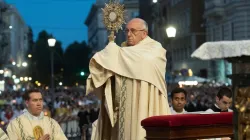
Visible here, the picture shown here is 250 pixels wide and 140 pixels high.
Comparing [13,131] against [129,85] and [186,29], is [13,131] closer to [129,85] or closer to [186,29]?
[129,85]

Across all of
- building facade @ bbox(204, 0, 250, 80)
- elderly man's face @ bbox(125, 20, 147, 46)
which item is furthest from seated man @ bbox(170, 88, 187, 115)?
building facade @ bbox(204, 0, 250, 80)

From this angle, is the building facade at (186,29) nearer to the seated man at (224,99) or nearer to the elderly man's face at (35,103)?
the seated man at (224,99)

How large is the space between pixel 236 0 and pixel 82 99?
56.1ft

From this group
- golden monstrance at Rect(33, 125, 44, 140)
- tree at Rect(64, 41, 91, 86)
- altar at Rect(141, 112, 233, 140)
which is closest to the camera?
altar at Rect(141, 112, 233, 140)

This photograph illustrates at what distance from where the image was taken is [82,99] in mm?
42188

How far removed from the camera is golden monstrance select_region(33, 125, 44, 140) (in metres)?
9.45

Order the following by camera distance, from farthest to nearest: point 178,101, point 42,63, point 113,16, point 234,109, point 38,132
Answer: point 42,63 → point 178,101 → point 113,16 → point 38,132 → point 234,109

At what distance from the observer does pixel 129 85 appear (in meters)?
9.07

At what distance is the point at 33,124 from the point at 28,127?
3.0 inches

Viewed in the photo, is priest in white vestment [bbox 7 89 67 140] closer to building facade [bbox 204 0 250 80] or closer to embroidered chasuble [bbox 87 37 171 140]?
embroidered chasuble [bbox 87 37 171 140]

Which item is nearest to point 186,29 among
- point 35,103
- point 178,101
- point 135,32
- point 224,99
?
point 224,99

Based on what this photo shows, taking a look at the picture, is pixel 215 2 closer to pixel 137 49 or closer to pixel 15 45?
pixel 137 49

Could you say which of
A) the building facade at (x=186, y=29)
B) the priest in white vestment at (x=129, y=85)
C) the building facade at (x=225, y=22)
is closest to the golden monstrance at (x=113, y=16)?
the priest in white vestment at (x=129, y=85)

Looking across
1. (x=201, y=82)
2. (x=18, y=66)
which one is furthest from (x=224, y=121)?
(x=18, y=66)
